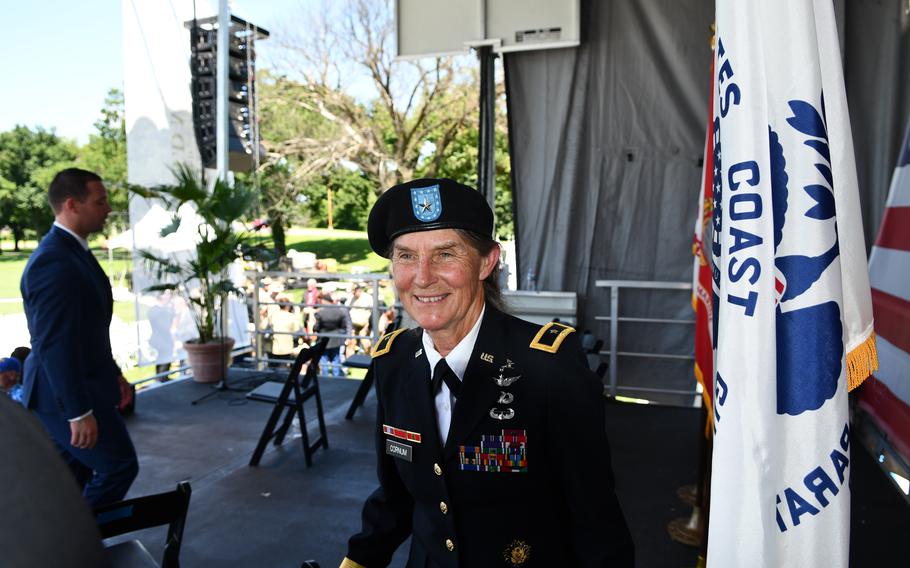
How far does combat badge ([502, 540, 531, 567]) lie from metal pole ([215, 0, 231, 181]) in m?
6.19

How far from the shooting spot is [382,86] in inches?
543

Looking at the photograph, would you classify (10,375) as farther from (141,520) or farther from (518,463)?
(518,463)

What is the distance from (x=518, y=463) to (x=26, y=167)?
29.5 metres

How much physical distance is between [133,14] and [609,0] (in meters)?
4.82

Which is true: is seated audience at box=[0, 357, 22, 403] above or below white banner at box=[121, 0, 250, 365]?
below

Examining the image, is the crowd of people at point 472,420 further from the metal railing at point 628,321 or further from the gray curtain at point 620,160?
the gray curtain at point 620,160

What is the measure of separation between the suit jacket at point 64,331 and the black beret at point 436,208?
1.69 meters

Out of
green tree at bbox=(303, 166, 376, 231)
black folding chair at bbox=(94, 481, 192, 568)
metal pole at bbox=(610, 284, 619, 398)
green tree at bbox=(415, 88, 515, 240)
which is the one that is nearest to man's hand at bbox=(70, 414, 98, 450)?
black folding chair at bbox=(94, 481, 192, 568)

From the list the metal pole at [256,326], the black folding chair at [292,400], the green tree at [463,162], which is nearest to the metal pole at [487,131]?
the black folding chair at [292,400]

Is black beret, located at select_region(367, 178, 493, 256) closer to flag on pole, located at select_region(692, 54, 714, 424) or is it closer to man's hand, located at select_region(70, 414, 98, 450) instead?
flag on pole, located at select_region(692, 54, 714, 424)

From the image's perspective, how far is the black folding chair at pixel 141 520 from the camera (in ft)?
4.67

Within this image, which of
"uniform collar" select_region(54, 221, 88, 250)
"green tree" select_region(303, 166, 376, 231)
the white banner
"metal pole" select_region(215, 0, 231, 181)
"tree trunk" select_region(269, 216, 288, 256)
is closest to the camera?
"uniform collar" select_region(54, 221, 88, 250)

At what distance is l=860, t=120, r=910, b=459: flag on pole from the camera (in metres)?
2.69

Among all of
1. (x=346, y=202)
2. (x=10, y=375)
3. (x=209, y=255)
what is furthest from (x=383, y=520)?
(x=346, y=202)
